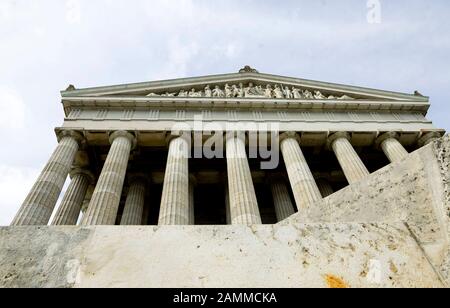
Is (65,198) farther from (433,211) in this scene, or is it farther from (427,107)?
(427,107)

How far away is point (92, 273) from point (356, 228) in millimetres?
2877

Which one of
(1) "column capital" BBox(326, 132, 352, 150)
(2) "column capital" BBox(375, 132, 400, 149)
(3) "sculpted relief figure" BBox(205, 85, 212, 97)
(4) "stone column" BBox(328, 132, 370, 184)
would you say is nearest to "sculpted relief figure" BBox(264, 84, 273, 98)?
(3) "sculpted relief figure" BBox(205, 85, 212, 97)

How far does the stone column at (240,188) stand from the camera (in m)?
16.0

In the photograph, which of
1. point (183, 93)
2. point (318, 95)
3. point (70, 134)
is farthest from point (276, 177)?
point (70, 134)

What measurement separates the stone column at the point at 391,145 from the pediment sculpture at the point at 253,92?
477cm

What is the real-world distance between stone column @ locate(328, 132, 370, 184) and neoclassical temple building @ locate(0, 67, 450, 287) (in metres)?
0.10

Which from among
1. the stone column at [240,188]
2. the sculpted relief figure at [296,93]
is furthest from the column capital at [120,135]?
the sculpted relief figure at [296,93]

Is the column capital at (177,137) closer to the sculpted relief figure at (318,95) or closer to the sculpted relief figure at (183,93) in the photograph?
the sculpted relief figure at (183,93)

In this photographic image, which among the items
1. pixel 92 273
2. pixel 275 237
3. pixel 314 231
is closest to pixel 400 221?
pixel 314 231

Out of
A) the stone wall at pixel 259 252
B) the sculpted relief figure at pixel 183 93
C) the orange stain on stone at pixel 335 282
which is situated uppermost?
the sculpted relief figure at pixel 183 93

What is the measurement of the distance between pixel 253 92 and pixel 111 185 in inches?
565

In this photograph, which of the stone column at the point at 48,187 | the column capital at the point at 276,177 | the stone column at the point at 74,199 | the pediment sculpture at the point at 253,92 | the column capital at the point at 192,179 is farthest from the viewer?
the pediment sculpture at the point at 253,92

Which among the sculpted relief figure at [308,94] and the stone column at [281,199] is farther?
the sculpted relief figure at [308,94]

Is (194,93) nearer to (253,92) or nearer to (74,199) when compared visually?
(253,92)
